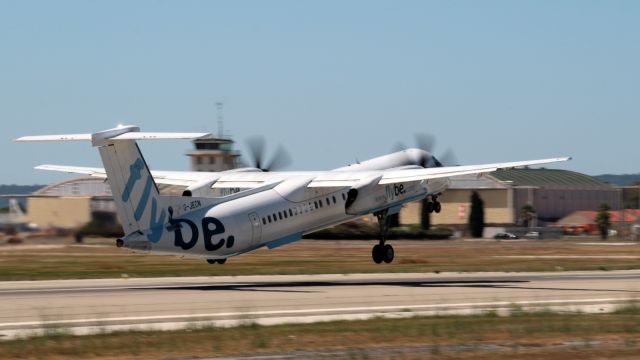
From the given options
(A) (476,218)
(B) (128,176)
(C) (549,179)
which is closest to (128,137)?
(B) (128,176)

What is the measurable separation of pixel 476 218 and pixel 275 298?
9076cm

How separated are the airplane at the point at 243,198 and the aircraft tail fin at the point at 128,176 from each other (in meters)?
0.03

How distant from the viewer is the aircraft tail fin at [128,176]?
35094 mm

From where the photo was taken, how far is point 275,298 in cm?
3441

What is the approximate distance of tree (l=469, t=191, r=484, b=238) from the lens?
122 meters

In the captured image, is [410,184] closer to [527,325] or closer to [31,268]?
[31,268]

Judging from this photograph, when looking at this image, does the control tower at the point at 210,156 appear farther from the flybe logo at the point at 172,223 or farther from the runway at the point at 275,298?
the flybe logo at the point at 172,223

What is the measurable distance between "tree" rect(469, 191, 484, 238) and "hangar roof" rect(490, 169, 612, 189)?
81.4 feet

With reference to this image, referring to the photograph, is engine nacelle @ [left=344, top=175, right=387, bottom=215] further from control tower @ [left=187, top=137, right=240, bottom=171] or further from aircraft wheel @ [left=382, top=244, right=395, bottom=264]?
control tower @ [left=187, top=137, right=240, bottom=171]

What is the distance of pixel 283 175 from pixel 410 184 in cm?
600

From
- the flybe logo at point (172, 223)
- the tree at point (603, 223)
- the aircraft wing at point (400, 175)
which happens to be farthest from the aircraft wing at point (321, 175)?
the tree at point (603, 223)

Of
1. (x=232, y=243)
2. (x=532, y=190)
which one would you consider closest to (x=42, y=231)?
(x=232, y=243)

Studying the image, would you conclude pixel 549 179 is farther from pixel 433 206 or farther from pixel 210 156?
pixel 433 206

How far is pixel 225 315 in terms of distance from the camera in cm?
2912
